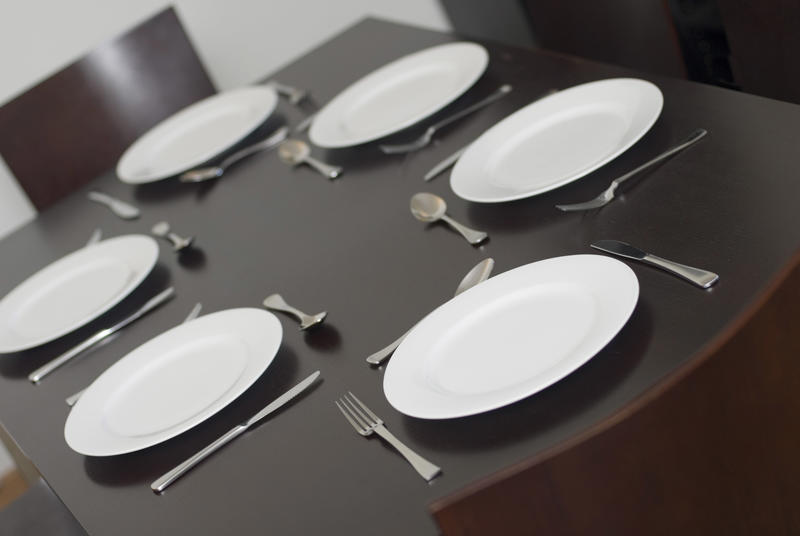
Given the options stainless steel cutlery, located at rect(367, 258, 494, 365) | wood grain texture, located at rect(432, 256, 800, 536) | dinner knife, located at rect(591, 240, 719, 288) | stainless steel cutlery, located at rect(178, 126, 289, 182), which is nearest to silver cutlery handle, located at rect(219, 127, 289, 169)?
stainless steel cutlery, located at rect(178, 126, 289, 182)

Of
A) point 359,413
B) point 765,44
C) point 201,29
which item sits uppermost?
point 201,29

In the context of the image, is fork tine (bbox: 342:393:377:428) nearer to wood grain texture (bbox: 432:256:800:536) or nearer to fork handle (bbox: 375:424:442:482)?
fork handle (bbox: 375:424:442:482)

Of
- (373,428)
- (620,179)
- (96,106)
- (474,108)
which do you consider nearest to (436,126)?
(474,108)

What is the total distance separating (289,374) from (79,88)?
1.20 meters

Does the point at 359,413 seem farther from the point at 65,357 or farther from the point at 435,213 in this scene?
the point at 65,357

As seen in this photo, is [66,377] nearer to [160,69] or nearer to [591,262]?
[591,262]

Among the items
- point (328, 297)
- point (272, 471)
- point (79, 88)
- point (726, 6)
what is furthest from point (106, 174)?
point (726, 6)

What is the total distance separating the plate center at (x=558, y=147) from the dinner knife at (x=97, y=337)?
47 cm

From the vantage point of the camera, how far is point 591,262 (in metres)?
0.87

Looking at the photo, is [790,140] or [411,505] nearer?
[411,505]

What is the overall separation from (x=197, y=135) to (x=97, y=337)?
2.03 ft

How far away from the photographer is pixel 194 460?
3.02 ft

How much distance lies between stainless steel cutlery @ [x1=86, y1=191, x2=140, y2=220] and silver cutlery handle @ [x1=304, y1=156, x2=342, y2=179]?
32 centimetres

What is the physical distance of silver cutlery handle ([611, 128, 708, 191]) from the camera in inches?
40.2
